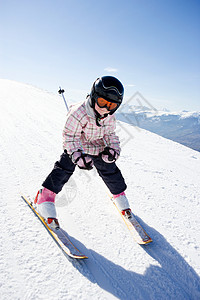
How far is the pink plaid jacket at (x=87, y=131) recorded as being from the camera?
2.36 metres

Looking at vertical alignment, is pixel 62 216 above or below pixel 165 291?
above

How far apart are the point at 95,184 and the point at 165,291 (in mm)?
2061

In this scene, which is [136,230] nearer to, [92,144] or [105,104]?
[92,144]

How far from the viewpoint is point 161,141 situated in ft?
24.8

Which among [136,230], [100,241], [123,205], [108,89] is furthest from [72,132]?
[136,230]

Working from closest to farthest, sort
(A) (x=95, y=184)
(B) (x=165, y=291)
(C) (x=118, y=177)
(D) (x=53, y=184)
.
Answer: (B) (x=165, y=291)
(D) (x=53, y=184)
(C) (x=118, y=177)
(A) (x=95, y=184)

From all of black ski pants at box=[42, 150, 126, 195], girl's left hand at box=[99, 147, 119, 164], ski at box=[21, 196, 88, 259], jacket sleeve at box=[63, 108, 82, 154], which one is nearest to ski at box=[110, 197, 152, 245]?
black ski pants at box=[42, 150, 126, 195]

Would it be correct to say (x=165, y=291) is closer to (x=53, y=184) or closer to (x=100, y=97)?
(x=53, y=184)

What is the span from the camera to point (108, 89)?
216 cm

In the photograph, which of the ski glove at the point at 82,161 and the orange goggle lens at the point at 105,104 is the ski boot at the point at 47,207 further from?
the orange goggle lens at the point at 105,104

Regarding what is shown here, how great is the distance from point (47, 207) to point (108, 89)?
1727mm

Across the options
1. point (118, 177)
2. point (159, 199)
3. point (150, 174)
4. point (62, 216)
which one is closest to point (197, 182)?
point (150, 174)

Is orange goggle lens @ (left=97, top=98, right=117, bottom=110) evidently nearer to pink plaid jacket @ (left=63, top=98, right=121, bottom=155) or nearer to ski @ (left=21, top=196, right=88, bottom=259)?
pink plaid jacket @ (left=63, top=98, right=121, bottom=155)

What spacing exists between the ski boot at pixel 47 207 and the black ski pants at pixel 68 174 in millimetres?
99
